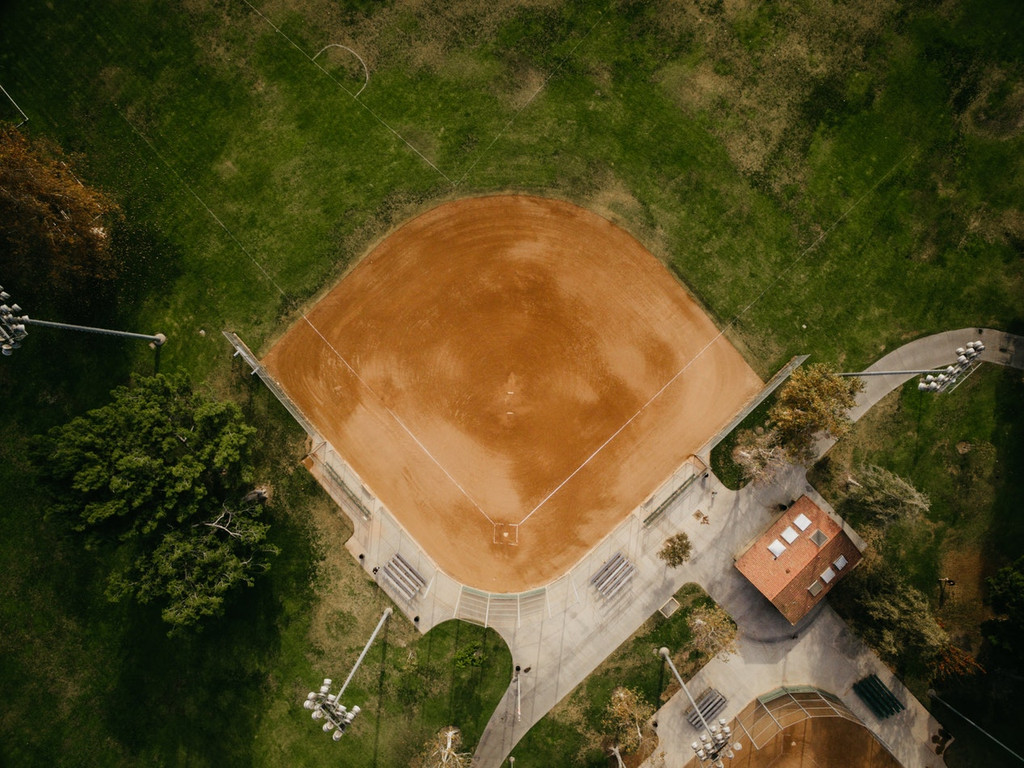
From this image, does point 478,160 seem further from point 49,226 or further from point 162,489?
point 162,489

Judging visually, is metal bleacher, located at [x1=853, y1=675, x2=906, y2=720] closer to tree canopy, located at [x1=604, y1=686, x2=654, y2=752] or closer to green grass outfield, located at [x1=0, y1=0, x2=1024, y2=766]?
tree canopy, located at [x1=604, y1=686, x2=654, y2=752]

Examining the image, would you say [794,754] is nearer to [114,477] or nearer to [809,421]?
[809,421]

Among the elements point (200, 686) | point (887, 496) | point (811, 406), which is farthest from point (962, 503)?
point (200, 686)

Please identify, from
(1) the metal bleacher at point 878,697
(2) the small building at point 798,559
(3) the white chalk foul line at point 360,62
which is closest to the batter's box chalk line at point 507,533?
(2) the small building at point 798,559

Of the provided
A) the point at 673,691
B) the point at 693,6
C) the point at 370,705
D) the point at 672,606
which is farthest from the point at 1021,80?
the point at 370,705

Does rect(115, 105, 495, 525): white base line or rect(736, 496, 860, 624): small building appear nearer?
rect(736, 496, 860, 624): small building

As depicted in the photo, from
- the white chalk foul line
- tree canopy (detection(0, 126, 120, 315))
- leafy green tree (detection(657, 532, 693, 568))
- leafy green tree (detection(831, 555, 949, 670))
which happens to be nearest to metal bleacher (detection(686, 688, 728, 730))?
leafy green tree (detection(657, 532, 693, 568))
